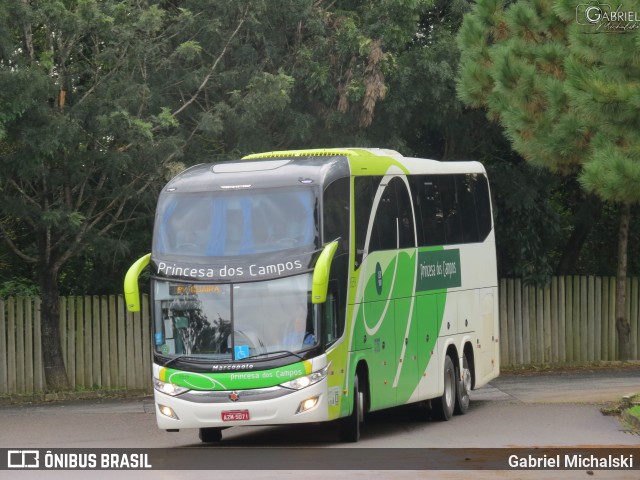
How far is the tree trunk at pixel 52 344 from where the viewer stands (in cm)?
2569

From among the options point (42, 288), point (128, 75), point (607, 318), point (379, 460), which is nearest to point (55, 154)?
point (128, 75)

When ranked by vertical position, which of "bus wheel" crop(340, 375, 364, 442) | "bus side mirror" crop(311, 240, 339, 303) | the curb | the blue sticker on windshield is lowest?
the curb

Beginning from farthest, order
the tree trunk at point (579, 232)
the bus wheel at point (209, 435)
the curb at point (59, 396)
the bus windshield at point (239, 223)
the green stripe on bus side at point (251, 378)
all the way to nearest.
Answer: the tree trunk at point (579, 232)
the curb at point (59, 396)
the bus wheel at point (209, 435)
the bus windshield at point (239, 223)
the green stripe on bus side at point (251, 378)

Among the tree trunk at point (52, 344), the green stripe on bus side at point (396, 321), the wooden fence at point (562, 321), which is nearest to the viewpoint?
the green stripe on bus side at point (396, 321)

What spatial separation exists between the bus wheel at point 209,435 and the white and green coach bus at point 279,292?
0.10ft

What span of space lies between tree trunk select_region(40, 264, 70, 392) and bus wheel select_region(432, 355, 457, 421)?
8399 millimetres

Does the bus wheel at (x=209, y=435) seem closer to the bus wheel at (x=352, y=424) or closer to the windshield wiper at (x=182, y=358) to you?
the windshield wiper at (x=182, y=358)

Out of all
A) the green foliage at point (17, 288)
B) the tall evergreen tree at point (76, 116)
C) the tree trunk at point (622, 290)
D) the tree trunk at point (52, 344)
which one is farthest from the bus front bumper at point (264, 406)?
the tree trunk at point (622, 290)

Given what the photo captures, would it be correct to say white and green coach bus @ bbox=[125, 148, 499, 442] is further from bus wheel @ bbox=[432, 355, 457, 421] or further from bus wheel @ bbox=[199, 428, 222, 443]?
bus wheel @ bbox=[432, 355, 457, 421]

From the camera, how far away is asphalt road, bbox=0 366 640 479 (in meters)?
16.5

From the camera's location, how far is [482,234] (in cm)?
2278

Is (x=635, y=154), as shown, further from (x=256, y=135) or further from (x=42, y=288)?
(x=42, y=288)

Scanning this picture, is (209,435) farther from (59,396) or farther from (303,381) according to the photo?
(59,396)

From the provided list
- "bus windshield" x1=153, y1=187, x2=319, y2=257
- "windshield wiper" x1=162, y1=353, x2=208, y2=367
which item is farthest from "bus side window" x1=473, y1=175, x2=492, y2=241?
"windshield wiper" x1=162, y1=353, x2=208, y2=367
